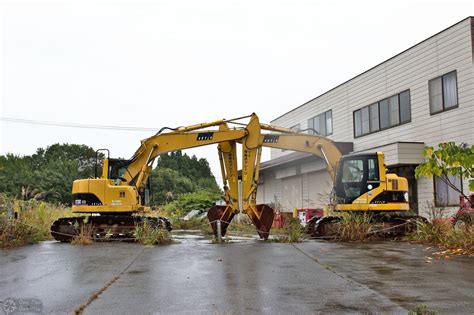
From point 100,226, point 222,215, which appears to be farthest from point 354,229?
point 100,226

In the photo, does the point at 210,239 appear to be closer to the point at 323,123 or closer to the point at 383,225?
the point at 383,225

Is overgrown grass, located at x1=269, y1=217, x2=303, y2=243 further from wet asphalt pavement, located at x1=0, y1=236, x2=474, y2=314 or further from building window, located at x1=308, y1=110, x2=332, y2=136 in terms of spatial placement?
building window, located at x1=308, y1=110, x2=332, y2=136

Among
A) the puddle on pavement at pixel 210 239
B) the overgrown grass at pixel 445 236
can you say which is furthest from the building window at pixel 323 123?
the overgrown grass at pixel 445 236

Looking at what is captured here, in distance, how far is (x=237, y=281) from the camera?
8.23 metres

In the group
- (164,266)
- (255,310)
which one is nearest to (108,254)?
(164,266)

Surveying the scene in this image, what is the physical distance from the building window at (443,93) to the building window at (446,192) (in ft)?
8.82

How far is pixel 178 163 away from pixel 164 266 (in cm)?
7770

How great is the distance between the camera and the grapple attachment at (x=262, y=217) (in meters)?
16.7

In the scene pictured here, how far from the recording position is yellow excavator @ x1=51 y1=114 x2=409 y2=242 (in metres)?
16.8

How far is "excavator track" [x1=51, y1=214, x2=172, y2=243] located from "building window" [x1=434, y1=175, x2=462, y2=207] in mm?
10155

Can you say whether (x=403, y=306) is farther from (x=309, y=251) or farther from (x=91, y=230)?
(x=91, y=230)

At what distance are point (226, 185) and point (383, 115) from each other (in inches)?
383

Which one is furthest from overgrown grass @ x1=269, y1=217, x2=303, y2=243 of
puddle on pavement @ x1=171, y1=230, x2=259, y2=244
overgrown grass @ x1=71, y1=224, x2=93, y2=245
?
overgrown grass @ x1=71, y1=224, x2=93, y2=245

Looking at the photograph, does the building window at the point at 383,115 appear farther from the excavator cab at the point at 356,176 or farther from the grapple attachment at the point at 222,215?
the grapple attachment at the point at 222,215
